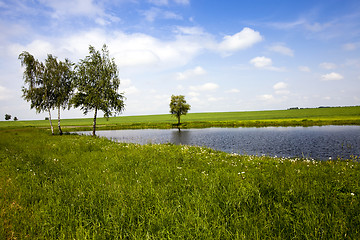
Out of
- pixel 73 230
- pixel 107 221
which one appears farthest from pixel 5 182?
pixel 107 221

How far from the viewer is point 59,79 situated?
3531 cm

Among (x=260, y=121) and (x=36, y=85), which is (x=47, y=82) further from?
(x=260, y=121)

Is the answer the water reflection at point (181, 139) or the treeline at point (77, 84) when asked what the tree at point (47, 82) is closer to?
the treeline at point (77, 84)

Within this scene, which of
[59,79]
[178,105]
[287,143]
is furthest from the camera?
[178,105]

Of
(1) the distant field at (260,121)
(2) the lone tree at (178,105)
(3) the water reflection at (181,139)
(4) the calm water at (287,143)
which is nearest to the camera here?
(4) the calm water at (287,143)

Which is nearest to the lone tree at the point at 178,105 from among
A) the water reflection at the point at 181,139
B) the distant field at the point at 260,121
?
the distant field at the point at 260,121

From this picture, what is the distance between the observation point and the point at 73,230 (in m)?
3.54

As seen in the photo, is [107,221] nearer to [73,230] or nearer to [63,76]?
[73,230]

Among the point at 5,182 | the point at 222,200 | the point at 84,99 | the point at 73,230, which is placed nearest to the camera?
the point at 73,230

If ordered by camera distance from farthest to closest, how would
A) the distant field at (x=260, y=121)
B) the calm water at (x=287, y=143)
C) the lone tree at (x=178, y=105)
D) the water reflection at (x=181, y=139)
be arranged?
the lone tree at (x=178, y=105)
the distant field at (x=260, y=121)
the water reflection at (x=181, y=139)
the calm water at (x=287, y=143)

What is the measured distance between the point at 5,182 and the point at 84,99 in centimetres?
2943

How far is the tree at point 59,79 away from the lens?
113 ft

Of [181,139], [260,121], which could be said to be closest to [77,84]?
[181,139]

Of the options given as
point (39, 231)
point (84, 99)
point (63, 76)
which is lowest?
point (39, 231)
